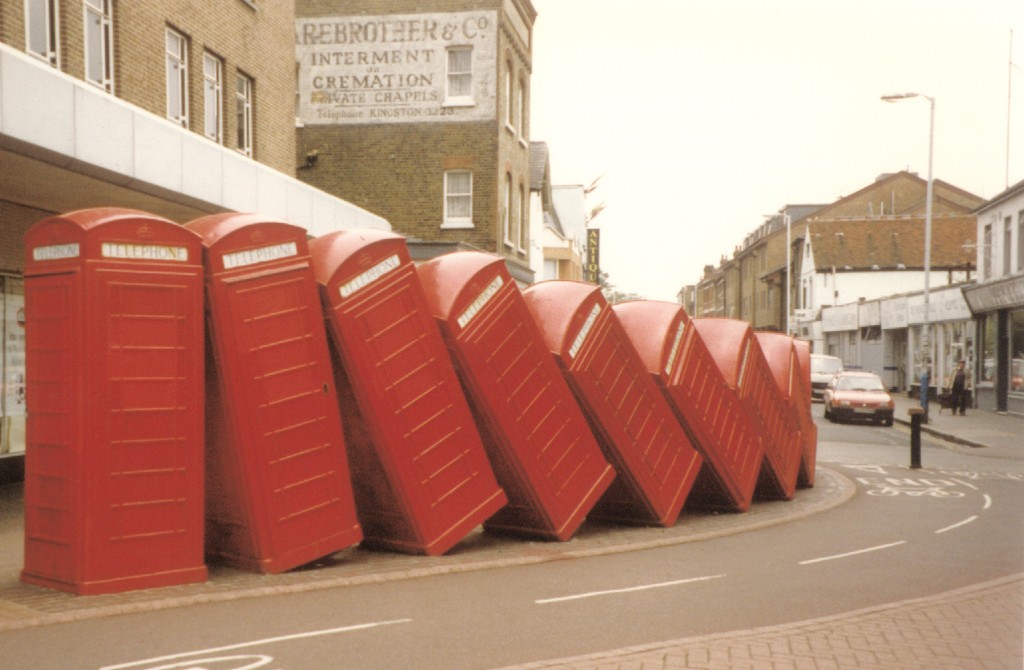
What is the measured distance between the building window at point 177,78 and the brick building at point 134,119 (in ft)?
0.09

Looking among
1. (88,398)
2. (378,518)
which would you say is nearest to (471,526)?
(378,518)

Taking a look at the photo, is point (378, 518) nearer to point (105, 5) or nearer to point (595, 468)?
point (595, 468)

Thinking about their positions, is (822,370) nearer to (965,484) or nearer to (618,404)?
(965,484)

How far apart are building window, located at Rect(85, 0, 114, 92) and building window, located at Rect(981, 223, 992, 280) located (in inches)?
1113

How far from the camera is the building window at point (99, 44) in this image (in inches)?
548

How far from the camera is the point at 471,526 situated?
28.2ft

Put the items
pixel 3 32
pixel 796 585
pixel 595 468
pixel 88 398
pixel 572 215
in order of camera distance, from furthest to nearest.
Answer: pixel 572 215
pixel 3 32
pixel 595 468
pixel 796 585
pixel 88 398

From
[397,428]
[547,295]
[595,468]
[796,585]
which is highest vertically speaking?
[547,295]

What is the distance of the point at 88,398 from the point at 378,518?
2.79 meters

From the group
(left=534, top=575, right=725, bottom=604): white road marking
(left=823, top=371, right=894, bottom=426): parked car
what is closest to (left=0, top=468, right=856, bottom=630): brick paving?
(left=534, top=575, right=725, bottom=604): white road marking

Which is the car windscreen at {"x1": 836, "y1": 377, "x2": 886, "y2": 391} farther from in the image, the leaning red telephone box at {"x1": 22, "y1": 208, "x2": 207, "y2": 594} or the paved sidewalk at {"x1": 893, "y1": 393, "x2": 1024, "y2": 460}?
the leaning red telephone box at {"x1": 22, "y1": 208, "x2": 207, "y2": 594}

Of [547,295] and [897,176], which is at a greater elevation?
[897,176]

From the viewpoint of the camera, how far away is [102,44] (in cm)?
1426

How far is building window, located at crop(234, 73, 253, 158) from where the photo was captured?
1900 cm
